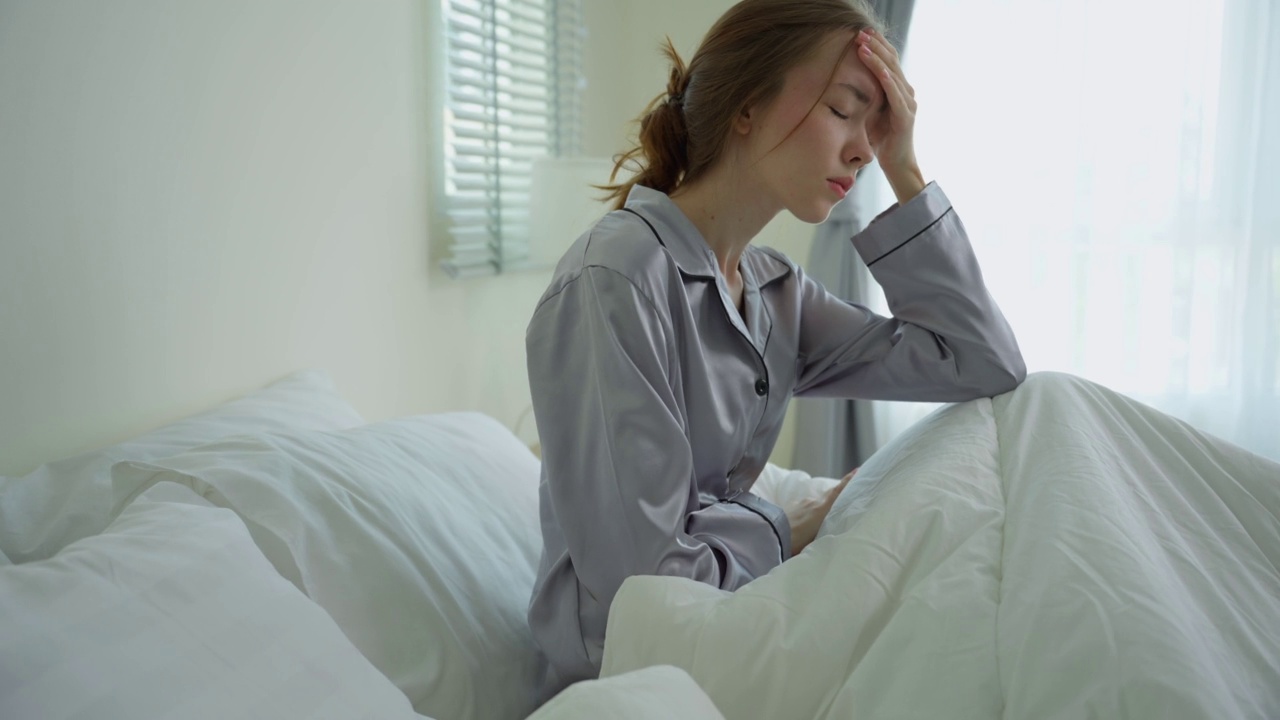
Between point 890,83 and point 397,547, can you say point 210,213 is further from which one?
point 890,83

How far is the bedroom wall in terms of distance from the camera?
1.19 meters

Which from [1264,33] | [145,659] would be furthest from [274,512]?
[1264,33]

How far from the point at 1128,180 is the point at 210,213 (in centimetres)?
248

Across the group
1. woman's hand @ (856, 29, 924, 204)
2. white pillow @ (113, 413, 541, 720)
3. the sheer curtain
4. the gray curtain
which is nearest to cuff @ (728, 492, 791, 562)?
white pillow @ (113, 413, 541, 720)

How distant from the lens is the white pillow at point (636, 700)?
0.61 m

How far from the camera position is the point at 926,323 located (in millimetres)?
1475

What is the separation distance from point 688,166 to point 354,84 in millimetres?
856

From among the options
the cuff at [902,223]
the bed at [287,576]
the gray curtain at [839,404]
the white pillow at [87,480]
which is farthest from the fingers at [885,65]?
the gray curtain at [839,404]

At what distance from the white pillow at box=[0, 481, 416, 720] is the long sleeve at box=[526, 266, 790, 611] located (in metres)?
0.35

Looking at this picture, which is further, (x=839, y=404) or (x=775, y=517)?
(x=839, y=404)

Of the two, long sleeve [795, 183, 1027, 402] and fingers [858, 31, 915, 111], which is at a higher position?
fingers [858, 31, 915, 111]

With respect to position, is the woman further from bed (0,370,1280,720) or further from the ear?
bed (0,370,1280,720)

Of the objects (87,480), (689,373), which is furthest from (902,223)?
(87,480)

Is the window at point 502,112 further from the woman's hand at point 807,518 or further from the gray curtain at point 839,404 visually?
the woman's hand at point 807,518
